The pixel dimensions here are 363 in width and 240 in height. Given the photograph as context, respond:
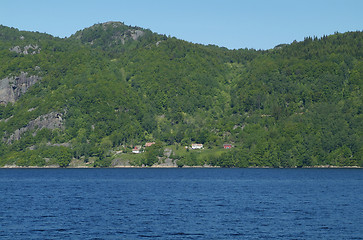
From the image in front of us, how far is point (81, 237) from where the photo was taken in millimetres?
74562

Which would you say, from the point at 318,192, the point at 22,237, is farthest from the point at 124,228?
the point at 318,192

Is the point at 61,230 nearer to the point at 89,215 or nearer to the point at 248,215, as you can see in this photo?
the point at 89,215

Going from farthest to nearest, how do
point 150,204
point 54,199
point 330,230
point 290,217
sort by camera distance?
point 54,199 < point 150,204 < point 290,217 < point 330,230

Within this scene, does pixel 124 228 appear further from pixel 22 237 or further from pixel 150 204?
pixel 150 204

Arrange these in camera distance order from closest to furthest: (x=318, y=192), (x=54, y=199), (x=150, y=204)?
(x=150, y=204)
(x=54, y=199)
(x=318, y=192)

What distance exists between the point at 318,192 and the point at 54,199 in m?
66.9

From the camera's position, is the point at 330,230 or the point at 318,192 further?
the point at 318,192

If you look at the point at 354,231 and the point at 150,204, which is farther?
the point at 150,204

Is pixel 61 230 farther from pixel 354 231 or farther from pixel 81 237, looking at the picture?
pixel 354 231

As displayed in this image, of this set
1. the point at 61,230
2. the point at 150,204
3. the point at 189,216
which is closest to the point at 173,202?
the point at 150,204

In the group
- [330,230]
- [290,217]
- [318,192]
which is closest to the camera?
[330,230]

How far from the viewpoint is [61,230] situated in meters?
80.2

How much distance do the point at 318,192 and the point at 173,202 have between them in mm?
45231

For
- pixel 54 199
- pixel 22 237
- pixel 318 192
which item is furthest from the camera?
pixel 318 192
